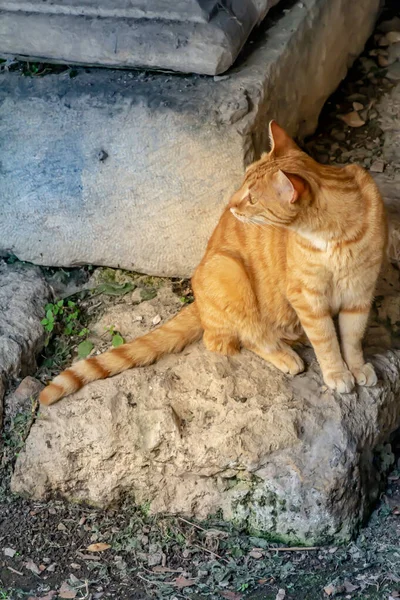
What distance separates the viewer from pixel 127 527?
3.83m

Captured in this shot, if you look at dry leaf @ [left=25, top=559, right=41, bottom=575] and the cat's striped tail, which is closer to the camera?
dry leaf @ [left=25, top=559, right=41, bottom=575]

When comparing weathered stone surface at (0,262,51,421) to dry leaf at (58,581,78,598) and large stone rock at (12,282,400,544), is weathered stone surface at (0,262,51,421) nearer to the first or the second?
large stone rock at (12,282,400,544)

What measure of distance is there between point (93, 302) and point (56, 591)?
160cm

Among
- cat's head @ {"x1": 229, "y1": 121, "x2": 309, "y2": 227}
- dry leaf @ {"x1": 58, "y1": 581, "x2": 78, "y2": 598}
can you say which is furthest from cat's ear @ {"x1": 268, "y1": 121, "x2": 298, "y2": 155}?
dry leaf @ {"x1": 58, "y1": 581, "x2": 78, "y2": 598}

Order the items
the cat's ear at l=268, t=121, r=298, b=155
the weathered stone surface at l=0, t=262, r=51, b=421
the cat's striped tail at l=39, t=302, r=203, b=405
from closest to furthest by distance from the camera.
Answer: the cat's ear at l=268, t=121, r=298, b=155, the cat's striped tail at l=39, t=302, r=203, b=405, the weathered stone surface at l=0, t=262, r=51, b=421

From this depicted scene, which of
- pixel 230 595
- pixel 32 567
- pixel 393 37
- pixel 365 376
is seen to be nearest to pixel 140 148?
pixel 365 376

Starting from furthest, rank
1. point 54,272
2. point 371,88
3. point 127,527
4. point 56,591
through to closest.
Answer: point 371,88
point 54,272
point 127,527
point 56,591

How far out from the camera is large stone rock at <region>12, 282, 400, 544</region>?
3.63 metres

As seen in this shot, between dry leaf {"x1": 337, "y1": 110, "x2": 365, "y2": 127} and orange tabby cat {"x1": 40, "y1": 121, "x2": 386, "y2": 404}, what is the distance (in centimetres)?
169

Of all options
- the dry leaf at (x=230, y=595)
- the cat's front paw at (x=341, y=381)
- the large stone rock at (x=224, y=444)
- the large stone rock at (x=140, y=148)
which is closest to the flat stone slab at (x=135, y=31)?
the large stone rock at (x=140, y=148)

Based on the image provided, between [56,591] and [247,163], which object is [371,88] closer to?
[247,163]

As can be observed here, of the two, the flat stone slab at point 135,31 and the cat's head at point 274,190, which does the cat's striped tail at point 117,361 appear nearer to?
the cat's head at point 274,190

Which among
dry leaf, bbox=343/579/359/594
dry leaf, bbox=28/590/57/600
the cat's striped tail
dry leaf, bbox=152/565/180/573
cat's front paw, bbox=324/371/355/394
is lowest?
dry leaf, bbox=28/590/57/600

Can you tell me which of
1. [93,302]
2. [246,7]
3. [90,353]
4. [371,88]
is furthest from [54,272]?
[371,88]
